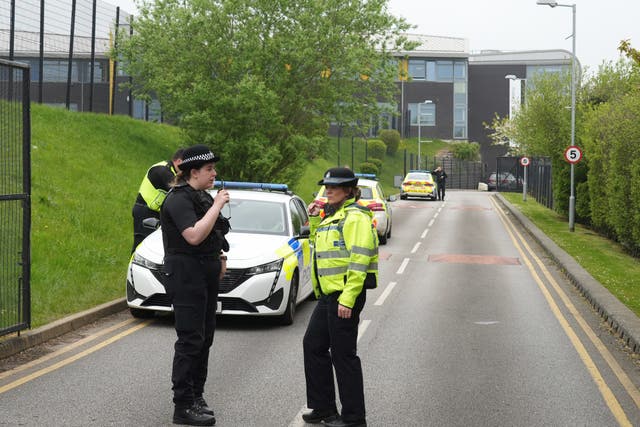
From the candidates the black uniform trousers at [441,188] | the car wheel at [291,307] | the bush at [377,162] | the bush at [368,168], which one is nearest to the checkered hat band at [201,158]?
the car wheel at [291,307]

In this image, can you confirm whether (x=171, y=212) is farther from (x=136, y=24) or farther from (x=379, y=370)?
(x=136, y=24)

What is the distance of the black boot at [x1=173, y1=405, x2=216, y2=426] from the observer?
652 cm

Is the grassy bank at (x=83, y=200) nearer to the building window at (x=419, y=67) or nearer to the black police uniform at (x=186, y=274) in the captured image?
the black police uniform at (x=186, y=274)

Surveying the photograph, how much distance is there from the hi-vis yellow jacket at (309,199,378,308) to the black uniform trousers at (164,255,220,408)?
2.52 feet

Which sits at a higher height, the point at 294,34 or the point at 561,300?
the point at 294,34

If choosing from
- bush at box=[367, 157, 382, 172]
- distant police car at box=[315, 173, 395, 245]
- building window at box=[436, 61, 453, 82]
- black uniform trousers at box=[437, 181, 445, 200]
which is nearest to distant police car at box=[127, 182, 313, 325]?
distant police car at box=[315, 173, 395, 245]

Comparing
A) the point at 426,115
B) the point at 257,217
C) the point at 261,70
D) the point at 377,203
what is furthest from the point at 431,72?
the point at 257,217

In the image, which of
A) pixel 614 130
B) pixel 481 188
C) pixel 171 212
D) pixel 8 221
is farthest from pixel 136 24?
pixel 481 188

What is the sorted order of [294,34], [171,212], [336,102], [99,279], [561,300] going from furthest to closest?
[336,102]
[294,34]
[561,300]
[99,279]
[171,212]

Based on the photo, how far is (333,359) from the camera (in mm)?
6551

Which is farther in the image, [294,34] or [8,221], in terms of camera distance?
[294,34]

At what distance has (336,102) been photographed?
95.0 ft

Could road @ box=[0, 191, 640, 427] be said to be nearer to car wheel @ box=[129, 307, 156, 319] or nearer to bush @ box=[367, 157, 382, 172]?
car wheel @ box=[129, 307, 156, 319]

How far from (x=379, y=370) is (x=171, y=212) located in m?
3.20
